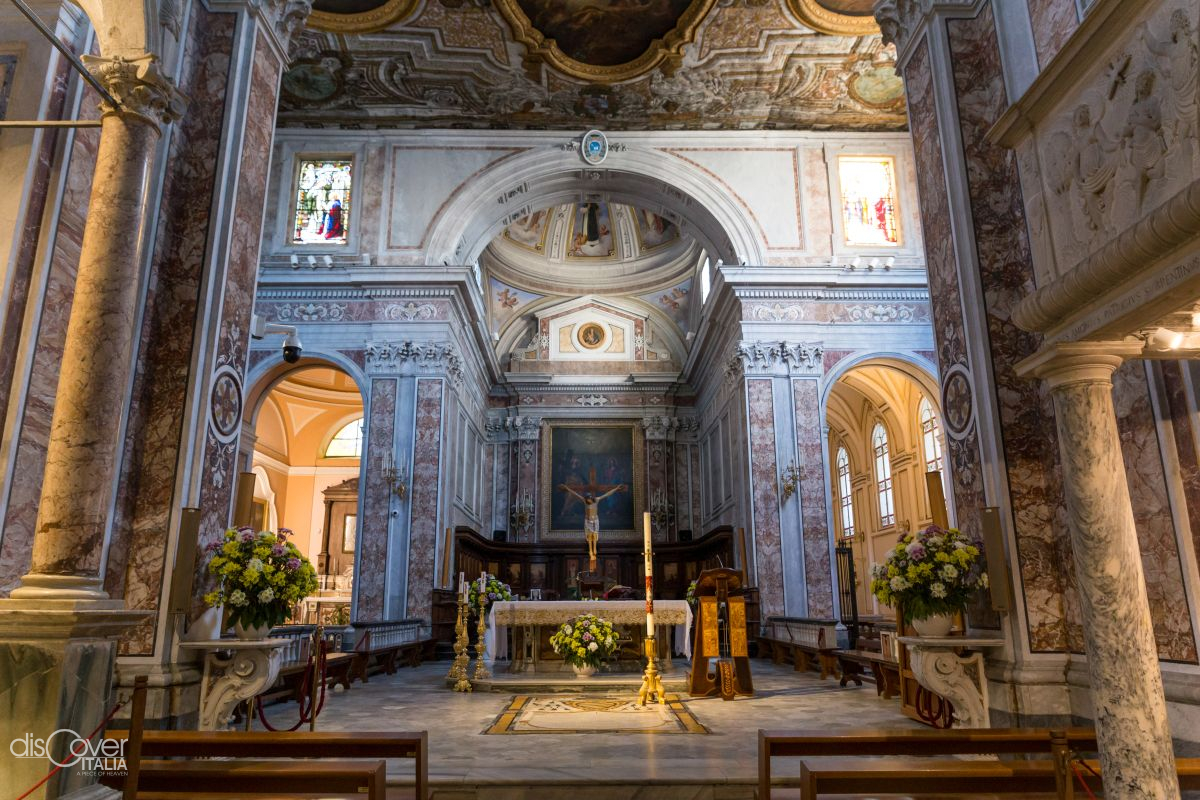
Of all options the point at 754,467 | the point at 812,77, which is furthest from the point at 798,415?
the point at 812,77

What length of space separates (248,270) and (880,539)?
20.4m

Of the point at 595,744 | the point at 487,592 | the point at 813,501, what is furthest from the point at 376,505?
the point at 595,744

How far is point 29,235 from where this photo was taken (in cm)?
568

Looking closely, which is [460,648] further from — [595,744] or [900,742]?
[900,742]

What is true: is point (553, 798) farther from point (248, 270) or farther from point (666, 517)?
point (666, 517)

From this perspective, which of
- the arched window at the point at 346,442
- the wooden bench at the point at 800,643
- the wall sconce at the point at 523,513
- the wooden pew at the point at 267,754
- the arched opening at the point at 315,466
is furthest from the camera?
the arched window at the point at 346,442

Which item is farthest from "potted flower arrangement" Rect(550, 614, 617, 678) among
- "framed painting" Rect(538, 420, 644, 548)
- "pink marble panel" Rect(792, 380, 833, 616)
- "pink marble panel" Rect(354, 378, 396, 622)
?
"framed painting" Rect(538, 420, 644, 548)

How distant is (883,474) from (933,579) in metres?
19.0

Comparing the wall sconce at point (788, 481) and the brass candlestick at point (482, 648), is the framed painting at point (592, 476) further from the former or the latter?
the brass candlestick at point (482, 648)

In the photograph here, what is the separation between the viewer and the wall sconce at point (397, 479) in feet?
49.1

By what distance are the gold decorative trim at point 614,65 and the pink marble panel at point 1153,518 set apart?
10.1 meters

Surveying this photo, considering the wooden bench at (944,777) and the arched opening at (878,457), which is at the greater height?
the arched opening at (878,457)

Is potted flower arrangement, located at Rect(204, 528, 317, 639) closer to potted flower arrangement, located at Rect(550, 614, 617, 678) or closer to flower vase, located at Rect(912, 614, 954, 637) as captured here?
flower vase, located at Rect(912, 614, 954, 637)

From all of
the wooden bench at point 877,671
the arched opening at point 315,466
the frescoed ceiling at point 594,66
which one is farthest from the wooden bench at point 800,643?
the arched opening at point 315,466
